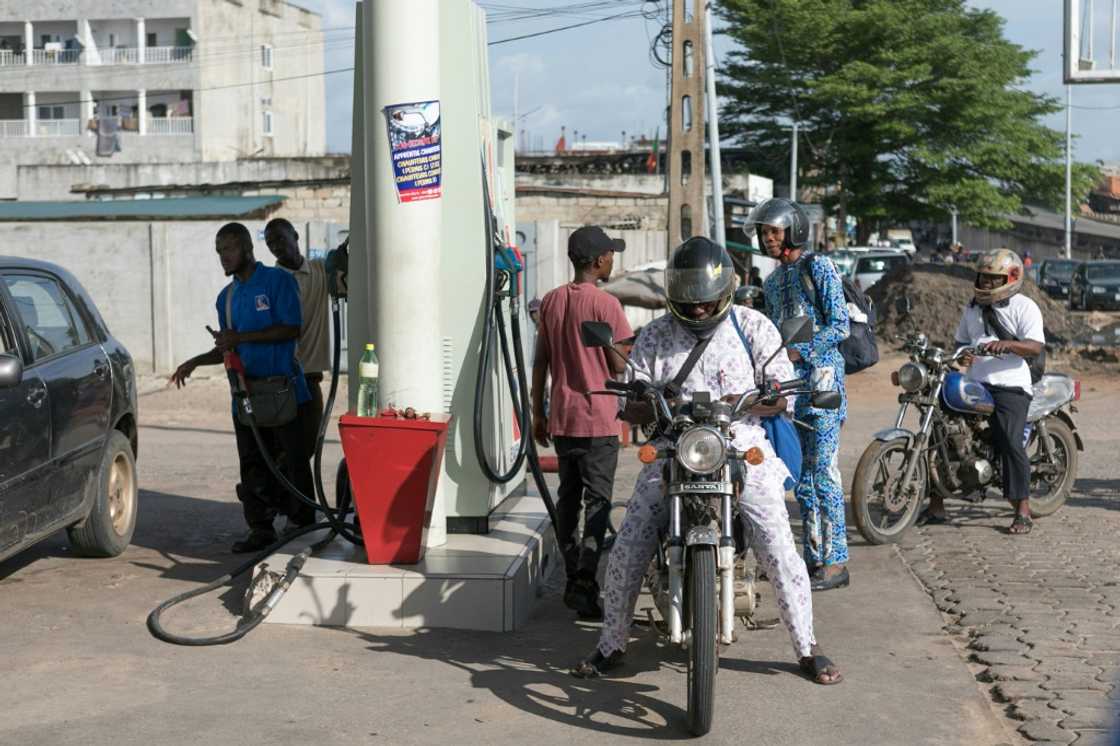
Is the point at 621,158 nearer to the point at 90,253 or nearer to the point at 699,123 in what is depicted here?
the point at 699,123

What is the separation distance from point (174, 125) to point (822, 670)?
187ft

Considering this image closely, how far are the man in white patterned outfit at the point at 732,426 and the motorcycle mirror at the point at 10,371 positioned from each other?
9.41 feet

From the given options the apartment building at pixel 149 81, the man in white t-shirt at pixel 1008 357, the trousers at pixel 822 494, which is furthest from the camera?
the apartment building at pixel 149 81

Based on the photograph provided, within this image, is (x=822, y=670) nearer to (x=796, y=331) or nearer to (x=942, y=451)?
(x=796, y=331)

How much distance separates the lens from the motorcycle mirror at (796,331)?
549 cm

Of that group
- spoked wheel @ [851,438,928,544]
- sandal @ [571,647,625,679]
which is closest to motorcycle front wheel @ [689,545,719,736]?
sandal @ [571,647,625,679]

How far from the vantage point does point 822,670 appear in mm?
5793

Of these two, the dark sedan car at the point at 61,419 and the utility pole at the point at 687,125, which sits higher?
the utility pole at the point at 687,125

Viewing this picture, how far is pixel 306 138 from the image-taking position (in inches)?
2640

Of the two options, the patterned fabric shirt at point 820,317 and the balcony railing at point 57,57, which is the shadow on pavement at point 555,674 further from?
the balcony railing at point 57,57

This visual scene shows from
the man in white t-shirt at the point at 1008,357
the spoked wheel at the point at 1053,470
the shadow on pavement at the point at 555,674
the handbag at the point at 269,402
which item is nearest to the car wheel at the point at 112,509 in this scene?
the handbag at the point at 269,402

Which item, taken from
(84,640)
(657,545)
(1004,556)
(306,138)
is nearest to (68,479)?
(84,640)

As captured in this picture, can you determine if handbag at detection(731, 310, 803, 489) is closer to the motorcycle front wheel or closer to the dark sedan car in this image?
the motorcycle front wheel

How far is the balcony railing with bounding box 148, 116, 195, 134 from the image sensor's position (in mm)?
58906
